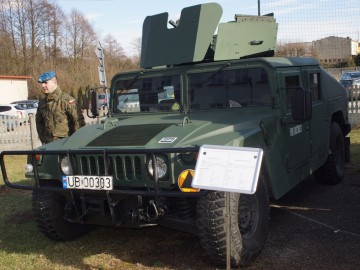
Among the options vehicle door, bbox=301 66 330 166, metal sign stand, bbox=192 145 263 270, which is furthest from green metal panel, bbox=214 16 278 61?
metal sign stand, bbox=192 145 263 270

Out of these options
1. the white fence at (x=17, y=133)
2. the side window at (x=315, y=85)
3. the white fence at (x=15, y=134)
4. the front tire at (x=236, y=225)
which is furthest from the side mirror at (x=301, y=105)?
the white fence at (x=15, y=134)

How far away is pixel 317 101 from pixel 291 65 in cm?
89

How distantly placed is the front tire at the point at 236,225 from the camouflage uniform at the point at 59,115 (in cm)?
265

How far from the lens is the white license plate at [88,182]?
3.74m

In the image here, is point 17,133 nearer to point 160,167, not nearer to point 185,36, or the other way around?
point 185,36

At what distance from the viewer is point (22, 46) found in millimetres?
44469

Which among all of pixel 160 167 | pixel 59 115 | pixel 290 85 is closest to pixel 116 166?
pixel 160 167

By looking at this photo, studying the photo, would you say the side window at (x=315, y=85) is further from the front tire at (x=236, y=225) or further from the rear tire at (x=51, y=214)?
the rear tire at (x=51, y=214)

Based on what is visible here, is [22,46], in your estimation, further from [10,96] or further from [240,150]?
[240,150]

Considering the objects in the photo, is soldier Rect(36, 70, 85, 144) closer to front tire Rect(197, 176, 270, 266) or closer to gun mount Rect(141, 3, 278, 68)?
gun mount Rect(141, 3, 278, 68)

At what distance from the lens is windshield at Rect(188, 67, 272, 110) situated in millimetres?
4613

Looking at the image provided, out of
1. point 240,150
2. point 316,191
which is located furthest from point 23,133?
point 240,150

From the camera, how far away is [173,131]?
4.07m

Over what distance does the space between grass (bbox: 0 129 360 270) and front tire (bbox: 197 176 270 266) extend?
1.21 feet
